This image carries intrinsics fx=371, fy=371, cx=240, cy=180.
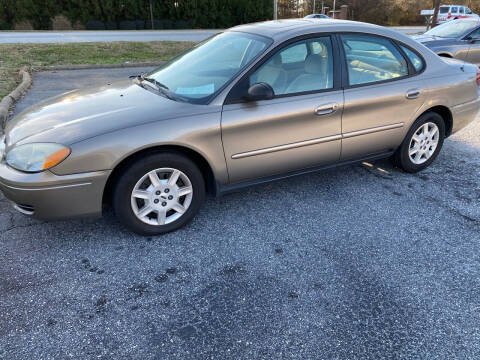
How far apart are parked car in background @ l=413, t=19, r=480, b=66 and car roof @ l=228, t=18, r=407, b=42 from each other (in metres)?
6.10

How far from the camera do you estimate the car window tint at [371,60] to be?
346 cm

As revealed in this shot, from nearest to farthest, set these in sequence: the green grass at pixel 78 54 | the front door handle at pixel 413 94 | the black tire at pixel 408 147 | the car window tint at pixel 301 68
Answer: the car window tint at pixel 301 68 < the front door handle at pixel 413 94 < the black tire at pixel 408 147 < the green grass at pixel 78 54

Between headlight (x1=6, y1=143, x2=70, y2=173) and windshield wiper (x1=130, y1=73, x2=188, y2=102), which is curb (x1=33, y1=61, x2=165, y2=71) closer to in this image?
windshield wiper (x1=130, y1=73, x2=188, y2=102)

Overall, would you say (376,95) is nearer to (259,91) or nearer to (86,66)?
(259,91)

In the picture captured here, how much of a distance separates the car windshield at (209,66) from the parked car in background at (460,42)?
7.05 meters

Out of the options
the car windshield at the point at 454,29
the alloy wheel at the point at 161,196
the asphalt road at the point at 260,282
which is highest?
the car windshield at the point at 454,29

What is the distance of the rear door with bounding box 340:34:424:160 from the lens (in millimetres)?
3453

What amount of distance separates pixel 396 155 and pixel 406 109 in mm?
545

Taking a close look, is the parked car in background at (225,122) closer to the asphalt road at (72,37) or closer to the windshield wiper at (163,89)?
the windshield wiper at (163,89)

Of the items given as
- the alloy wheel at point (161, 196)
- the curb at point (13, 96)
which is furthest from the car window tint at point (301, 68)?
the curb at point (13, 96)

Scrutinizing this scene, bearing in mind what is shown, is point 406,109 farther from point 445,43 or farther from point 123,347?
point 445,43

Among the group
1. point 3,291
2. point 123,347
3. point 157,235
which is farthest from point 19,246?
point 123,347

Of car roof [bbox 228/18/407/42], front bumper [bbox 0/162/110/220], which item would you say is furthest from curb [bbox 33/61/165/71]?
front bumper [bbox 0/162/110/220]

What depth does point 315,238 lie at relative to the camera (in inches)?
119
